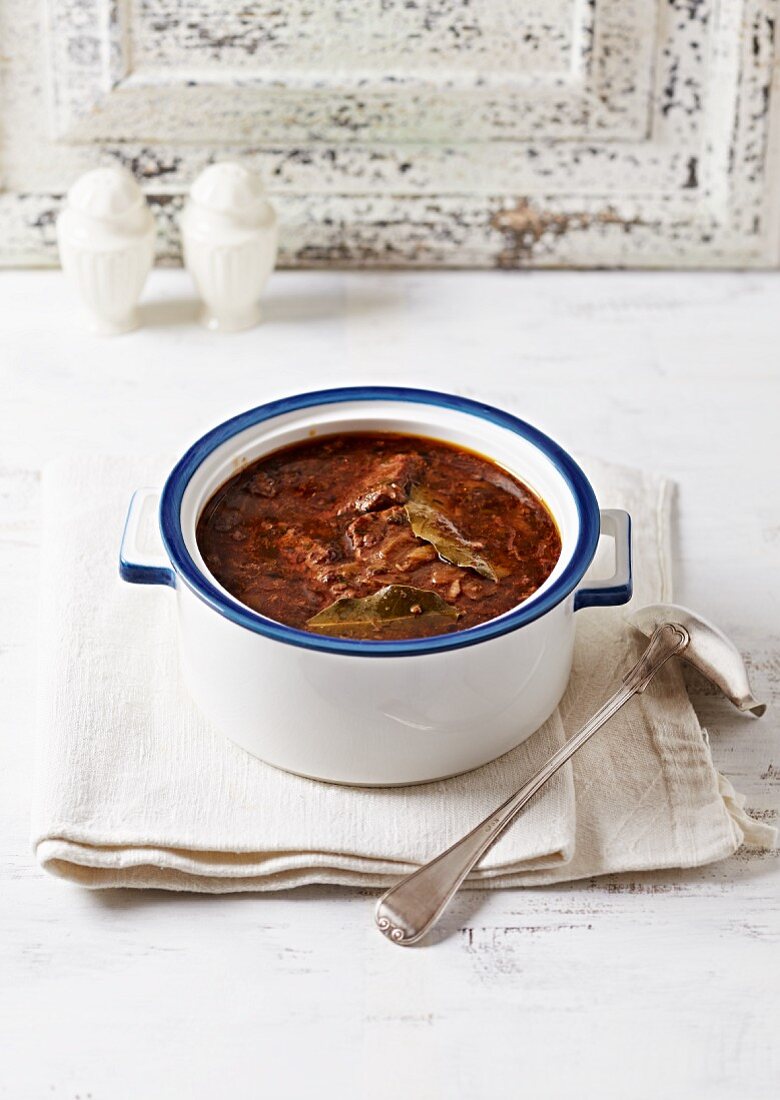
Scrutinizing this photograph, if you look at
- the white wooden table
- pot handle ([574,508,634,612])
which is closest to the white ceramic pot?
pot handle ([574,508,634,612])

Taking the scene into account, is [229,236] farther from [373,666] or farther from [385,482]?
[373,666]

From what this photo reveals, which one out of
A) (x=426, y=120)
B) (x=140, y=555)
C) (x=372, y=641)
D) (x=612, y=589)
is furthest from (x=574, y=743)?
(x=426, y=120)

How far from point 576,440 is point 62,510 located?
2.46 ft

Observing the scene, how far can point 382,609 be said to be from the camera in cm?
127

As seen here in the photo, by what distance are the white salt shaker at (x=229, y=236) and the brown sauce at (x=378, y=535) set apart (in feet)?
2.30

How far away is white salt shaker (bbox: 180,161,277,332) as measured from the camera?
2.12 metres

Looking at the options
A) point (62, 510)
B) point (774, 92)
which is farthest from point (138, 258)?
point (774, 92)

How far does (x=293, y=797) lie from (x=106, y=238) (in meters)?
1.12

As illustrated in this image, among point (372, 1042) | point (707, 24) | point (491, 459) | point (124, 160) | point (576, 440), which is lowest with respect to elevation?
point (372, 1042)

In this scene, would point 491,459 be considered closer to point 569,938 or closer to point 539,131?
point 569,938

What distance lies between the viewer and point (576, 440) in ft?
6.53

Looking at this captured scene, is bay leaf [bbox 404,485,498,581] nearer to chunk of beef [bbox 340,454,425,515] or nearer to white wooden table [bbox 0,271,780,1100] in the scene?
chunk of beef [bbox 340,454,425,515]

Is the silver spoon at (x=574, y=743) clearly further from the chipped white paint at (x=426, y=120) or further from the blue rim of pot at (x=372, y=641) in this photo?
the chipped white paint at (x=426, y=120)

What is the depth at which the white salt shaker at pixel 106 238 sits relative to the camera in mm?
2082
